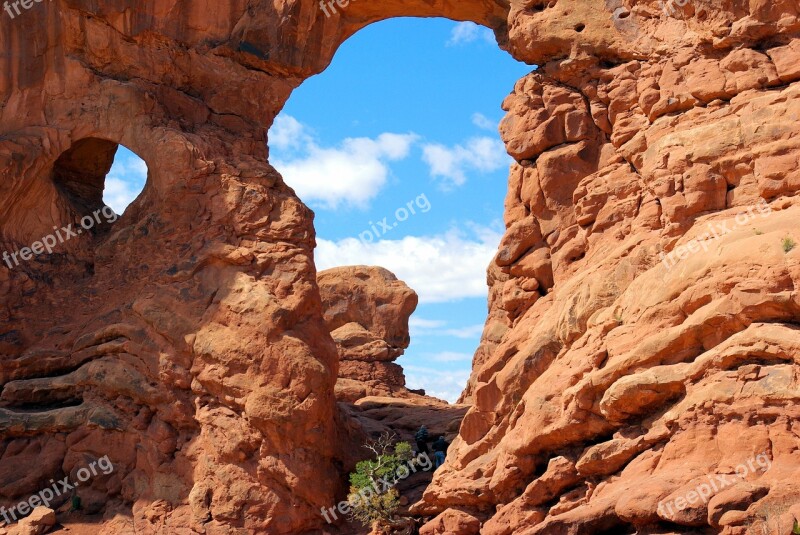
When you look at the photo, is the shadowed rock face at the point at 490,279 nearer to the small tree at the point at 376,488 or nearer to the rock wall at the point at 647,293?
the rock wall at the point at 647,293

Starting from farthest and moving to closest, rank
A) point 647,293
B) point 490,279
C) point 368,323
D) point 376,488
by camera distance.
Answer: point 368,323, point 490,279, point 376,488, point 647,293

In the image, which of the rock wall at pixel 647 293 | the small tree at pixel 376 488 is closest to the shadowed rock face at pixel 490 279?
the rock wall at pixel 647 293

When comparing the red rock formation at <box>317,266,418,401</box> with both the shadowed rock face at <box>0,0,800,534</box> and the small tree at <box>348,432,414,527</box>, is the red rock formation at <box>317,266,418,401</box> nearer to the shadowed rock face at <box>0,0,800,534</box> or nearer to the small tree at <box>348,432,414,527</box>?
the shadowed rock face at <box>0,0,800,534</box>

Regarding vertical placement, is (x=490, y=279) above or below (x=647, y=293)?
above

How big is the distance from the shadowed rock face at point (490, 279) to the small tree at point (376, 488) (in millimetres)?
938

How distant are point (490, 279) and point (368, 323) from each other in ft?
34.7

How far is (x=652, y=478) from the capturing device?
14.5m

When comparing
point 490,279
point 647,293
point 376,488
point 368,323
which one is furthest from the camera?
point 368,323

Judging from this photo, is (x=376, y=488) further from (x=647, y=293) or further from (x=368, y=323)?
(x=368, y=323)

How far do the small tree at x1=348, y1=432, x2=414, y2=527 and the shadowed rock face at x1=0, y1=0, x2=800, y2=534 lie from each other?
3.08 ft

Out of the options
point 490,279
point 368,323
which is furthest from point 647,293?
point 368,323

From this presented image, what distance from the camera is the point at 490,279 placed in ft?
81.7

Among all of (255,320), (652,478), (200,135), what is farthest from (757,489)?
(200,135)

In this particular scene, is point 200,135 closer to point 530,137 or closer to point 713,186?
point 530,137
